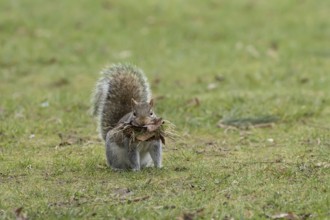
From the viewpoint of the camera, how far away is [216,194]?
6.14 metres

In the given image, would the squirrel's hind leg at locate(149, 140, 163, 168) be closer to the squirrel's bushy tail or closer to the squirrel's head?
the squirrel's head


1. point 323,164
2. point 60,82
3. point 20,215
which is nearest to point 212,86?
point 60,82

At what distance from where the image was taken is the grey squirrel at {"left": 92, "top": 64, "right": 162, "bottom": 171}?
6883 mm

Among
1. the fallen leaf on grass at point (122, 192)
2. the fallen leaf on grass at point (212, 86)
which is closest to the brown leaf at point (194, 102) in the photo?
the fallen leaf on grass at point (212, 86)

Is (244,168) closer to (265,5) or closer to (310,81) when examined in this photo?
(310,81)

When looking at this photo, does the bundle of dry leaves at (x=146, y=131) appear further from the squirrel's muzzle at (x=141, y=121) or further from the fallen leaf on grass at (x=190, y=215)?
the fallen leaf on grass at (x=190, y=215)

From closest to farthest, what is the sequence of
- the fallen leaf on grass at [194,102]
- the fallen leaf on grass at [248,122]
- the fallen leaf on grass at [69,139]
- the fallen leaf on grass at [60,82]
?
1. the fallen leaf on grass at [69,139]
2. the fallen leaf on grass at [248,122]
3. the fallen leaf on grass at [194,102]
4. the fallen leaf on grass at [60,82]

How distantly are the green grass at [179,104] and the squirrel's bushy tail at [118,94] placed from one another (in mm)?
412

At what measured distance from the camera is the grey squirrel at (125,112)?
22.6ft

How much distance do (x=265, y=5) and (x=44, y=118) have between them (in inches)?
305

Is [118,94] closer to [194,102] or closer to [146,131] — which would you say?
[146,131]

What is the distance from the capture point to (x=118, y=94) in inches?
294

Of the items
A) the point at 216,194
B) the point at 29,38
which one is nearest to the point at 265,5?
the point at 29,38

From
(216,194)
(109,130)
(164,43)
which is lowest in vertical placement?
(216,194)
